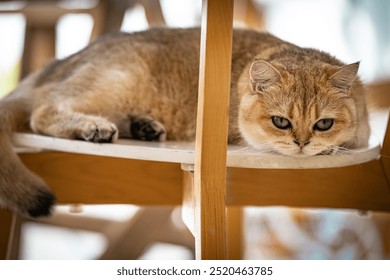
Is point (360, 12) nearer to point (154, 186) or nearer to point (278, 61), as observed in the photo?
point (278, 61)

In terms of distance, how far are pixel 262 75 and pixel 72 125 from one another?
0.47m

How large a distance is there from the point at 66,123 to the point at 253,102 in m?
0.46

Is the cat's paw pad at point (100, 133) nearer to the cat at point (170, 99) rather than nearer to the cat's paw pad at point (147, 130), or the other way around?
the cat at point (170, 99)

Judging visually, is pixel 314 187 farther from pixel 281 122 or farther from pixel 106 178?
pixel 106 178

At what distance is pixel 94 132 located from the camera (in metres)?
1.29

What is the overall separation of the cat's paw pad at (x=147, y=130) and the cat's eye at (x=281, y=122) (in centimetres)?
32

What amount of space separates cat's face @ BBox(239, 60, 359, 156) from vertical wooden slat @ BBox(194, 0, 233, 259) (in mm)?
191

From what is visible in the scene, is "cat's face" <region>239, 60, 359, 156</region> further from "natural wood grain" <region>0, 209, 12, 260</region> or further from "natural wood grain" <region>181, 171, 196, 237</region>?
"natural wood grain" <region>0, 209, 12, 260</region>

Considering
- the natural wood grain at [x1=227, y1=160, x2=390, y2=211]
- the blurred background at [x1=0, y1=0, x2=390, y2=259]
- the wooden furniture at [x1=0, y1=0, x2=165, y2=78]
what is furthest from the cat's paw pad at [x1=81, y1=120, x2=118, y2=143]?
the wooden furniture at [x1=0, y1=0, x2=165, y2=78]

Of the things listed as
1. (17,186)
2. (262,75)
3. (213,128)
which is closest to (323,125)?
(262,75)

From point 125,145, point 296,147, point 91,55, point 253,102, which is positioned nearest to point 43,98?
point 91,55

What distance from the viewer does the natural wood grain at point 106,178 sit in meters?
1.51

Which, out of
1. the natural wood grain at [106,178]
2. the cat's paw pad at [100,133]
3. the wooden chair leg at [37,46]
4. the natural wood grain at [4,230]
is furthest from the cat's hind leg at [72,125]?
the wooden chair leg at [37,46]

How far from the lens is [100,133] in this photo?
1.28 meters
